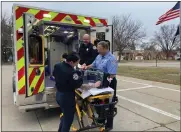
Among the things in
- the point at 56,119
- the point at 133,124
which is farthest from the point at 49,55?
the point at 133,124

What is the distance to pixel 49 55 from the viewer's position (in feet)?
29.6

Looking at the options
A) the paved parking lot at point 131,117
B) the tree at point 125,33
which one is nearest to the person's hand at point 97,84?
the paved parking lot at point 131,117

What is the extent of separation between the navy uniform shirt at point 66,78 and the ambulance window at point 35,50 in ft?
4.96

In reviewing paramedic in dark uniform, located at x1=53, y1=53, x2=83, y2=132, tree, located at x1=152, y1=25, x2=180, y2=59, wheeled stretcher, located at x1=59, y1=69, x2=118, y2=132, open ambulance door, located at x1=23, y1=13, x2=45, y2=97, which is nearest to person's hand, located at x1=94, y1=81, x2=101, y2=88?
wheeled stretcher, located at x1=59, y1=69, x2=118, y2=132

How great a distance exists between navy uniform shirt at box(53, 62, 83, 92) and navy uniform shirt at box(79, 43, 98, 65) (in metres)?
1.88

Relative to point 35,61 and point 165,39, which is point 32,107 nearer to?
point 35,61

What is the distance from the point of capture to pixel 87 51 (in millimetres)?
5137

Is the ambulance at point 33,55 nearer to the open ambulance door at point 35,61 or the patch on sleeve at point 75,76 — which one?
the open ambulance door at point 35,61

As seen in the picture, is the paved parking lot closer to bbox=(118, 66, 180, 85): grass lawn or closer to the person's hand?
the person's hand

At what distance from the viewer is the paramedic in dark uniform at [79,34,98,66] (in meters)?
5.10

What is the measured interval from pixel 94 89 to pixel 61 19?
8.05 ft

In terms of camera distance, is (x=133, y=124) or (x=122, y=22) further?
(x=122, y=22)

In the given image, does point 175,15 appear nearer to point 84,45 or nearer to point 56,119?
point 84,45

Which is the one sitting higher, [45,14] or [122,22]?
[122,22]
